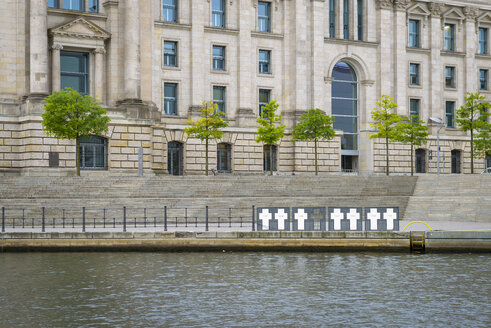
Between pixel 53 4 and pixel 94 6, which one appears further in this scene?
pixel 94 6

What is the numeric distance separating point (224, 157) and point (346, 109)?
49.2 feet

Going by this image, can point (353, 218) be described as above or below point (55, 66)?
below

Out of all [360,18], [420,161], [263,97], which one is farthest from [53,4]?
[420,161]

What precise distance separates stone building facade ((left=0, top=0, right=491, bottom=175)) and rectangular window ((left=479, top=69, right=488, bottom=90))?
0.47 ft

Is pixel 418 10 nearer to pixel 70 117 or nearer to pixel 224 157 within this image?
pixel 224 157

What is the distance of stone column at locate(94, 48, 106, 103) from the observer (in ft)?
197

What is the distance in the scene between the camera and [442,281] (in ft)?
80.0

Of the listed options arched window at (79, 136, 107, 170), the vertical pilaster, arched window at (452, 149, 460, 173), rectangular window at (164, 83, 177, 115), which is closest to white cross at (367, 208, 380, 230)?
arched window at (79, 136, 107, 170)

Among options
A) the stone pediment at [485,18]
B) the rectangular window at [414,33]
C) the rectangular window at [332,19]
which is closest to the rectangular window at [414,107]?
the rectangular window at [414,33]

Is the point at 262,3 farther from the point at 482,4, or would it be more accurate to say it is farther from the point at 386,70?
the point at 482,4

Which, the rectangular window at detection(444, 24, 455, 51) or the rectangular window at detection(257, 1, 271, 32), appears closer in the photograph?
the rectangular window at detection(257, 1, 271, 32)

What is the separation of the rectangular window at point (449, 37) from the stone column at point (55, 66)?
136ft

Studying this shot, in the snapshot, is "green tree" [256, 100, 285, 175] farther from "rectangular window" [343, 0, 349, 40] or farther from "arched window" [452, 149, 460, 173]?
"arched window" [452, 149, 460, 173]

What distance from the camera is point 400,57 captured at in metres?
75.4
